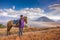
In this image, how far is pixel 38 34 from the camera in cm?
385

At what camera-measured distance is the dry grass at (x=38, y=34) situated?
3791 mm

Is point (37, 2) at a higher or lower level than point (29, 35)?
higher

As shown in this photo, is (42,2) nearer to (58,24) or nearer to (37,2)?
(37,2)

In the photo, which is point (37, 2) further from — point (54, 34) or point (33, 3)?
point (54, 34)

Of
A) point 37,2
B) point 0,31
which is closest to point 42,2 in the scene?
point 37,2

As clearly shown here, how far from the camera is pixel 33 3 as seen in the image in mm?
4023

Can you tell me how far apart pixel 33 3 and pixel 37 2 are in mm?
97

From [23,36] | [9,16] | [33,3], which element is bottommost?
[23,36]

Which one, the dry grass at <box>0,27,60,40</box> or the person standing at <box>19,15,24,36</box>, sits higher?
the person standing at <box>19,15,24,36</box>

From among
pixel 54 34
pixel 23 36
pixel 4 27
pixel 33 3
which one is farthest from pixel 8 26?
pixel 54 34

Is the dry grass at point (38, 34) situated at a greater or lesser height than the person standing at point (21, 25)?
lesser

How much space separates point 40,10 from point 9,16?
2.39ft

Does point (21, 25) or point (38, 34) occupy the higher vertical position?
point (21, 25)

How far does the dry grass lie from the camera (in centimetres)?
379
